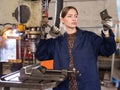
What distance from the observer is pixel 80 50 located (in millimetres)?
1758

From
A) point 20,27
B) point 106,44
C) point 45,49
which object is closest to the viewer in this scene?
point 20,27

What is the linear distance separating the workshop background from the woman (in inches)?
6.2

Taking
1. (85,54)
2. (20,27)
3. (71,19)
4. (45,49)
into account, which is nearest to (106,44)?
(85,54)

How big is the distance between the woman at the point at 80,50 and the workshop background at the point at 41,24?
157mm

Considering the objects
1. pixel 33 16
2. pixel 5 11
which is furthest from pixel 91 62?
pixel 5 11

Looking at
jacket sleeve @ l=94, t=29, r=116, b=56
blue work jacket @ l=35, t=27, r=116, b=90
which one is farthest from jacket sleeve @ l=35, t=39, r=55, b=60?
jacket sleeve @ l=94, t=29, r=116, b=56

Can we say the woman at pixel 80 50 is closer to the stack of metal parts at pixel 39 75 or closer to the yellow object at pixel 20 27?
the stack of metal parts at pixel 39 75

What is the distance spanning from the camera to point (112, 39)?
169cm

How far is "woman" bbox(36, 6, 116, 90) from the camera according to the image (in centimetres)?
174

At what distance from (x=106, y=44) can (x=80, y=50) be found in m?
0.20

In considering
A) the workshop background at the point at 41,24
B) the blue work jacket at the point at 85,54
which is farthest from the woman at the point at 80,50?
the workshop background at the point at 41,24

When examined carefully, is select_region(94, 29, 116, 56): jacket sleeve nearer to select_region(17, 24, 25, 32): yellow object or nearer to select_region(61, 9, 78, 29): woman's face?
select_region(61, 9, 78, 29): woman's face

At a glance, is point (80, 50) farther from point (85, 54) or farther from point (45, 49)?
point (45, 49)

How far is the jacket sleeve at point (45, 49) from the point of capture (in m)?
1.84
